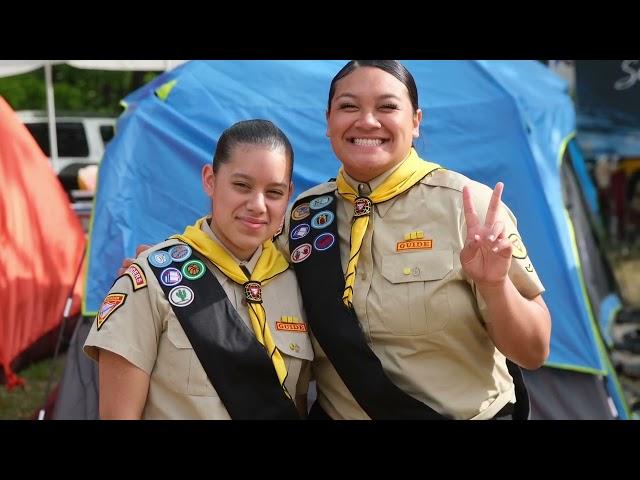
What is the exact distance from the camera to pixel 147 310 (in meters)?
2.10

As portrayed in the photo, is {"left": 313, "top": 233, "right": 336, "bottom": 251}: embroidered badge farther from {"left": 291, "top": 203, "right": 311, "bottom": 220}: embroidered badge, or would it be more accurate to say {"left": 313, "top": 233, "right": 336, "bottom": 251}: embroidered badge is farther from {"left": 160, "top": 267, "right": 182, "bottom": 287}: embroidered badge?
{"left": 160, "top": 267, "right": 182, "bottom": 287}: embroidered badge

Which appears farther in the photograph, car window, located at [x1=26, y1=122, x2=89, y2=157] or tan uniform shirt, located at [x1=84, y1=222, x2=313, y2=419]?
car window, located at [x1=26, y1=122, x2=89, y2=157]

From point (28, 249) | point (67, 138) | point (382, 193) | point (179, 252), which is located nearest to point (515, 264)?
point (382, 193)

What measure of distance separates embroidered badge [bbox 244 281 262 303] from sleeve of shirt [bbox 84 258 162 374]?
217 millimetres

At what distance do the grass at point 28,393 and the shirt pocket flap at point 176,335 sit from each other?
2.51 meters

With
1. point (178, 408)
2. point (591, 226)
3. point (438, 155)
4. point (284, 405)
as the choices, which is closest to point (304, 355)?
point (284, 405)

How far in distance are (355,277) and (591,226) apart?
307 centimetres

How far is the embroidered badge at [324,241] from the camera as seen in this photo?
2.35 m

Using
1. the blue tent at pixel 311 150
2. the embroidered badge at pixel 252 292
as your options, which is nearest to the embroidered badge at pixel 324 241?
the embroidered badge at pixel 252 292

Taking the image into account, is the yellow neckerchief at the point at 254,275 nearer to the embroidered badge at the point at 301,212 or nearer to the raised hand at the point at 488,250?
the embroidered badge at the point at 301,212

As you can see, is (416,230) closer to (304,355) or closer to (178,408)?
(304,355)

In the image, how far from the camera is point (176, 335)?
6.91ft

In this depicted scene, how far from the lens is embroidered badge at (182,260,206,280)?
2170 millimetres

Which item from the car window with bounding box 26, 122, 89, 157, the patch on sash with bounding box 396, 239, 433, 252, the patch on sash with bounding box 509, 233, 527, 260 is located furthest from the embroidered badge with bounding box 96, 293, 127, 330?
the car window with bounding box 26, 122, 89, 157
